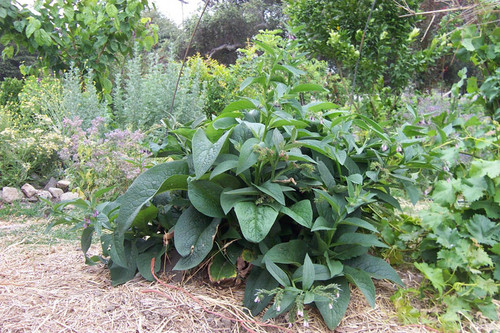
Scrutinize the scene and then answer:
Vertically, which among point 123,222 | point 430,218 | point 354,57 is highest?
point 354,57

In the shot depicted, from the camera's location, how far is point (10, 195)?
11.3ft

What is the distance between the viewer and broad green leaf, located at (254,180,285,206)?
1.10m

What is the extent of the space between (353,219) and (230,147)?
0.53m

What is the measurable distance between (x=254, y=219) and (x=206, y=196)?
220 mm

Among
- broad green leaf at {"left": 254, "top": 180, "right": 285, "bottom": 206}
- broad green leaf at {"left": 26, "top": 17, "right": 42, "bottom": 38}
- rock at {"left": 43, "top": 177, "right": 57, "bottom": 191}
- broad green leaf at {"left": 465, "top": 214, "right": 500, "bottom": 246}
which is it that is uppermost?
broad green leaf at {"left": 26, "top": 17, "right": 42, "bottom": 38}

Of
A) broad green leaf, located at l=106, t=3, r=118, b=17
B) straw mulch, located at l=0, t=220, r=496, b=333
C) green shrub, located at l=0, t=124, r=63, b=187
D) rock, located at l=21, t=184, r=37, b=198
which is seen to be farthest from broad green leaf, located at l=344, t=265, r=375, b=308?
broad green leaf, located at l=106, t=3, r=118, b=17

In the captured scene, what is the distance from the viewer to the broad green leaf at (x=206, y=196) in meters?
1.18

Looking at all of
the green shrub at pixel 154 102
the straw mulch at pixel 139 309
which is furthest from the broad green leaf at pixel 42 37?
the straw mulch at pixel 139 309

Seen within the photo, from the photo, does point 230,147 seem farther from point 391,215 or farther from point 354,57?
point 354,57

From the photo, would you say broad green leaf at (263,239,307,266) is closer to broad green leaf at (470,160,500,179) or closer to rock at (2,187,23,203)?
broad green leaf at (470,160,500,179)

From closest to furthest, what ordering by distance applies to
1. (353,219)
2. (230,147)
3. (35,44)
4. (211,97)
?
(353,219) < (230,147) < (35,44) < (211,97)

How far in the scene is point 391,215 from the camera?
1562mm

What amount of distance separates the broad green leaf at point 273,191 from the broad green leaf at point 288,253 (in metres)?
0.16

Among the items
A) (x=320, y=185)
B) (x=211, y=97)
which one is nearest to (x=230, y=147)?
(x=320, y=185)
